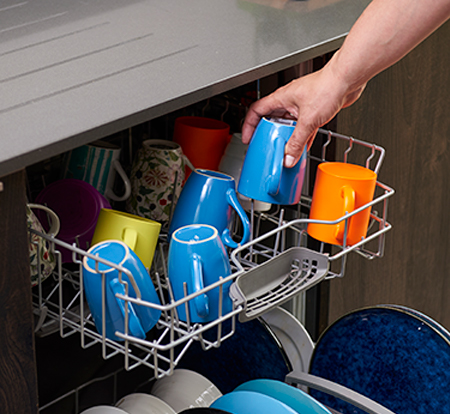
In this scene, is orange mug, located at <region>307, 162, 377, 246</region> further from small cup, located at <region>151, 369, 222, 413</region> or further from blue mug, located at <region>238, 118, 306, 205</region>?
small cup, located at <region>151, 369, 222, 413</region>

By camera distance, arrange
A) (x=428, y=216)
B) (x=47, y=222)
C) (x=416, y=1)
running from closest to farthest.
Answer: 1. (x=416, y=1)
2. (x=47, y=222)
3. (x=428, y=216)

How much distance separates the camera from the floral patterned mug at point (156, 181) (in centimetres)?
103

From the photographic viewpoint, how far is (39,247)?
0.77 meters

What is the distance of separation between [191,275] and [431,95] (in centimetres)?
88

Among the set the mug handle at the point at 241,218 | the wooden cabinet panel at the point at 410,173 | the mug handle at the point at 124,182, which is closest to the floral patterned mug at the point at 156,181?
the mug handle at the point at 124,182

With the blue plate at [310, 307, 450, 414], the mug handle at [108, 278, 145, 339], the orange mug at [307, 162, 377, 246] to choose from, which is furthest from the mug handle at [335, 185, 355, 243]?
the mug handle at [108, 278, 145, 339]

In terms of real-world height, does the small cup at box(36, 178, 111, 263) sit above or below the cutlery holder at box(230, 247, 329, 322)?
above

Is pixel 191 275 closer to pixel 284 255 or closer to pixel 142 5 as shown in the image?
pixel 284 255

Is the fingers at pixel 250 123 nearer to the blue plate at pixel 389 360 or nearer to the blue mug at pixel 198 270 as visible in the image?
the blue mug at pixel 198 270

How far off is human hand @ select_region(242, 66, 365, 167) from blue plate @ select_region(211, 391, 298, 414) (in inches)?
13.3

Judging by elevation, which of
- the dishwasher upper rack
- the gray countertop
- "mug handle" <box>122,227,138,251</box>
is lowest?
the dishwasher upper rack

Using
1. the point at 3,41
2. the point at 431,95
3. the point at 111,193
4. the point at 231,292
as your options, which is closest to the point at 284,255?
the point at 231,292

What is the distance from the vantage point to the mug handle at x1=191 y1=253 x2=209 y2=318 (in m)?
0.78

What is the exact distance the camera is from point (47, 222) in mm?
979
